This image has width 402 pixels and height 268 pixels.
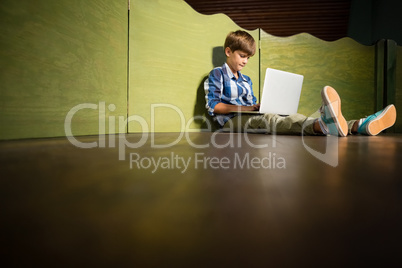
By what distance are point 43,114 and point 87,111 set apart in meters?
0.25

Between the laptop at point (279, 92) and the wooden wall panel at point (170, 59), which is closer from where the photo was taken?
the laptop at point (279, 92)

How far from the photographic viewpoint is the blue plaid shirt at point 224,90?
1777 millimetres

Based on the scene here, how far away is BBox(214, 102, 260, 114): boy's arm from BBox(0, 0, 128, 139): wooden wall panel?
25.7 inches

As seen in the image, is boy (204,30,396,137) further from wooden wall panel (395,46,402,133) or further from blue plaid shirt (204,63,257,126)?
wooden wall panel (395,46,402,133)

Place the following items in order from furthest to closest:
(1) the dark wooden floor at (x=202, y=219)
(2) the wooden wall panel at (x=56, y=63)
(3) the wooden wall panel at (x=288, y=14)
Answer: (3) the wooden wall panel at (x=288, y=14), (2) the wooden wall panel at (x=56, y=63), (1) the dark wooden floor at (x=202, y=219)

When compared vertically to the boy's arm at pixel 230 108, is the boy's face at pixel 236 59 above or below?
above

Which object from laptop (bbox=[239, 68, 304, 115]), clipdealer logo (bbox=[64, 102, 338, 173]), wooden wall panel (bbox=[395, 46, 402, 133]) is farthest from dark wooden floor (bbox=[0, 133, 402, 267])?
wooden wall panel (bbox=[395, 46, 402, 133])

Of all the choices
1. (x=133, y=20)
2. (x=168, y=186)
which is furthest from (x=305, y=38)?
(x=168, y=186)

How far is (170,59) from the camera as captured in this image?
1.83 metres

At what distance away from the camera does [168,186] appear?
303 millimetres

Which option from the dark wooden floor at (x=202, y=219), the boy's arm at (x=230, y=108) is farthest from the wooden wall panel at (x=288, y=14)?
the dark wooden floor at (x=202, y=219)

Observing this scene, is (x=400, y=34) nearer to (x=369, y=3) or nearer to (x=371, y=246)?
(x=369, y=3)

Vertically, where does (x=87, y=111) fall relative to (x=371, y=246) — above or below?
above

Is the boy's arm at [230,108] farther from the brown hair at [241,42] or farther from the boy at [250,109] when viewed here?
the brown hair at [241,42]
